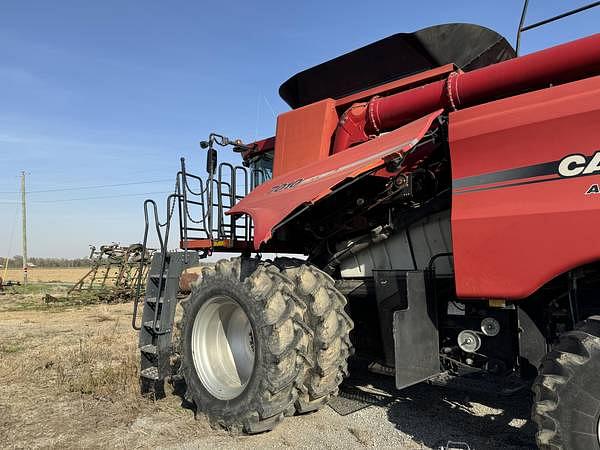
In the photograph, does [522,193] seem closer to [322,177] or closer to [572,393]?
[572,393]

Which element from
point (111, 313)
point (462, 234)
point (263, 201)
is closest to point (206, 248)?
point (263, 201)

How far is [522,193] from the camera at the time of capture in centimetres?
310

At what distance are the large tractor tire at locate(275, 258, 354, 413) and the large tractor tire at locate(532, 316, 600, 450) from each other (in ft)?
5.25

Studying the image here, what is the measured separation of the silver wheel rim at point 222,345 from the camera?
15.4 feet

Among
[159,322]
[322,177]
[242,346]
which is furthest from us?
[159,322]

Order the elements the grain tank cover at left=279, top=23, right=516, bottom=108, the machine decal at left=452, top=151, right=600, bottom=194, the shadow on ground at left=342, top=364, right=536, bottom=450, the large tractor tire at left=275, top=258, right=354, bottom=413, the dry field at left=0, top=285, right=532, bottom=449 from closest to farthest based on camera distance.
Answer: the machine decal at left=452, top=151, right=600, bottom=194 < the shadow on ground at left=342, top=364, right=536, bottom=450 < the dry field at left=0, top=285, right=532, bottom=449 < the large tractor tire at left=275, top=258, right=354, bottom=413 < the grain tank cover at left=279, top=23, right=516, bottom=108

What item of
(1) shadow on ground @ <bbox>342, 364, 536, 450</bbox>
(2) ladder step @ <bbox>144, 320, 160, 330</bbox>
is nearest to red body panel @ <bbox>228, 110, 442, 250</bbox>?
(2) ladder step @ <bbox>144, 320, 160, 330</bbox>

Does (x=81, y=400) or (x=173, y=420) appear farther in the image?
(x=81, y=400)

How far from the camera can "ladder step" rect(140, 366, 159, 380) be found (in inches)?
196

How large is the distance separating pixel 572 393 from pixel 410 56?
10.8ft

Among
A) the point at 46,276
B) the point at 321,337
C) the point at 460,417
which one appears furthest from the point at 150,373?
the point at 46,276

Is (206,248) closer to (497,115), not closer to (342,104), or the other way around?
(342,104)

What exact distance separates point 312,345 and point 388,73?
2.77 m

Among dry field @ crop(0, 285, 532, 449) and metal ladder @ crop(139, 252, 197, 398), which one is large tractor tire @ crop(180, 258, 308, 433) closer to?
dry field @ crop(0, 285, 532, 449)
